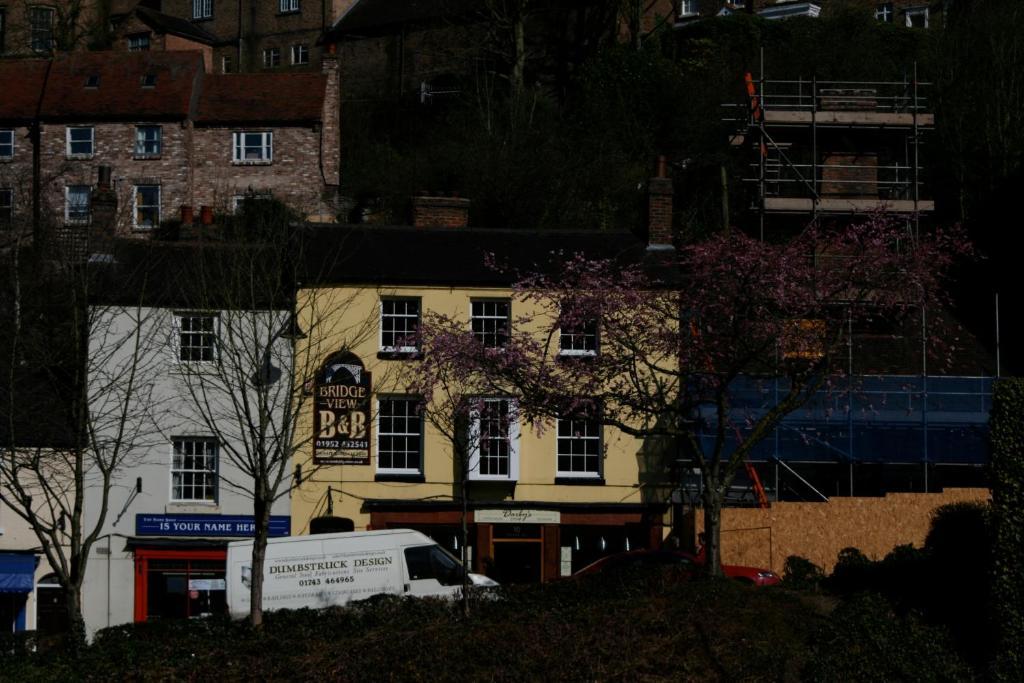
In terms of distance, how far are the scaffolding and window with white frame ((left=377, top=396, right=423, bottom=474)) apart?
12258mm

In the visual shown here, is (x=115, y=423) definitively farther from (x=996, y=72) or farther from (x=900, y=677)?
(x=996, y=72)

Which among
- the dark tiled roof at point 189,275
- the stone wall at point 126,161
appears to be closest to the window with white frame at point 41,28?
the stone wall at point 126,161

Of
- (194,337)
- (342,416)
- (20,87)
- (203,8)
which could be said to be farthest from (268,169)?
(342,416)

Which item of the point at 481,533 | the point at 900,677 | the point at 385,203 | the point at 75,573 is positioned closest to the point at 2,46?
the point at 385,203

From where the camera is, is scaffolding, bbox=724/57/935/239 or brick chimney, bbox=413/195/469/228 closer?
brick chimney, bbox=413/195/469/228

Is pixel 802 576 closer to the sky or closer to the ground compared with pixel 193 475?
closer to the ground

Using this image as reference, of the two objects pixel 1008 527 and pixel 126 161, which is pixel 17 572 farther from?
pixel 126 161

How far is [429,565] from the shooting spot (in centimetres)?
2698

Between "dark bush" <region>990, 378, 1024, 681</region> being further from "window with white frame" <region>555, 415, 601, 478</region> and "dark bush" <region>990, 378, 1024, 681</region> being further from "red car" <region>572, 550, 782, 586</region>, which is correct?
"window with white frame" <region>555, 415, 601, 478</region>

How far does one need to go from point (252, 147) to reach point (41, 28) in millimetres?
23806

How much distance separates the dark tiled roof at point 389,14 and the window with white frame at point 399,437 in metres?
38.0

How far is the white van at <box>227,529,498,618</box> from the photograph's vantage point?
2689cm

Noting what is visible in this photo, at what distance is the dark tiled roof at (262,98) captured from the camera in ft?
199

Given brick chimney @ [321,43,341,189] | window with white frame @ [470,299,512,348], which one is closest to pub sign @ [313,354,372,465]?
window with white frame @ [470,299,512,348]
